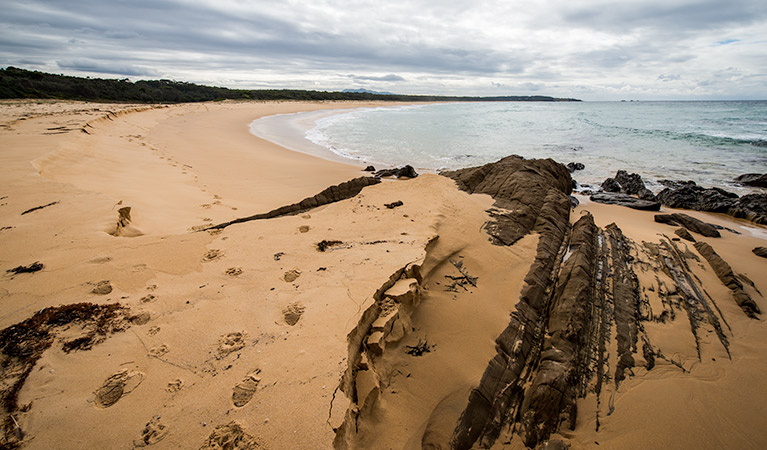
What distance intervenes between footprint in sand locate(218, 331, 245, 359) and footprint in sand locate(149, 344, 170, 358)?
365 millimetres

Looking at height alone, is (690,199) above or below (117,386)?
below

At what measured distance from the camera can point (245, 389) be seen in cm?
211

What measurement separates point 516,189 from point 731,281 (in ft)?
10.9

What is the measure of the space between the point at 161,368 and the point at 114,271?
1609mm

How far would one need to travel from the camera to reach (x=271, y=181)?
9.29m

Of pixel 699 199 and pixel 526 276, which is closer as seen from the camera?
pixel 526 276

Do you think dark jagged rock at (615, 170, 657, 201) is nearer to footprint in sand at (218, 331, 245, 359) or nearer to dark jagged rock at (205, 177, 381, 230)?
dark jagged rock at (205, 177, 381, 230)

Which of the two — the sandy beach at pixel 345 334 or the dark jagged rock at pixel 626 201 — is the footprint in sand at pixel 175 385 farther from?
the dark jagged rock at pixel 626 201

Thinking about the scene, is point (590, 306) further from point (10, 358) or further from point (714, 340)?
point (10, 358)

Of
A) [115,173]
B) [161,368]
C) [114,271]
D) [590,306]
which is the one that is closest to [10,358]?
[161,368]

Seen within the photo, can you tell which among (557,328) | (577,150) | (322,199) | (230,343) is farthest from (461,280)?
(577,150)

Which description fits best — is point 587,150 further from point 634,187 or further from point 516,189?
point 516,189

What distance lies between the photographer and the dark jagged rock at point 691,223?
651cm

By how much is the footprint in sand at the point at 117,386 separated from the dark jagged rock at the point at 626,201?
1056 cm
